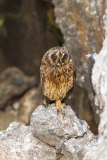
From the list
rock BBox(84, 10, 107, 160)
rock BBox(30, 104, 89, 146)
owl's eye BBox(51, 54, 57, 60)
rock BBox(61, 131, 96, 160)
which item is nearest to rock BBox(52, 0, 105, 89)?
owl's eye BBox(51, 54, 57, 60)

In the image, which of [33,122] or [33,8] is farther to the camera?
[33,8]

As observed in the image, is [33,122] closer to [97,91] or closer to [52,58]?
[52,58]

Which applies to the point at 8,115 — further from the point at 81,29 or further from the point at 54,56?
the point at 54,56

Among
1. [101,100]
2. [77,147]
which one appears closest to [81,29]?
[77,147]

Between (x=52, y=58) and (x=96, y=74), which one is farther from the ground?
(x=52, y=58)

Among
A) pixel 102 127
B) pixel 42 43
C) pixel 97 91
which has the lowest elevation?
pixel 102 127

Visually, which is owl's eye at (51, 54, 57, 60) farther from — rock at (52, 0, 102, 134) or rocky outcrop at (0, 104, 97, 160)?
rock at (52, 0, 102, 134)

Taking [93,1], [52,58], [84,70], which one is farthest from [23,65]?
[52,58]
